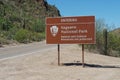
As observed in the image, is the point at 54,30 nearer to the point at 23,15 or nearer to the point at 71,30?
the point at 71,30

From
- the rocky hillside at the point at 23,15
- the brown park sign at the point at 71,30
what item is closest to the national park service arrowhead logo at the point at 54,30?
the brown park sign at the point at 71,30

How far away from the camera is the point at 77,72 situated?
16.8 meters

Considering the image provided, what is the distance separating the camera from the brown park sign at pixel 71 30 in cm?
1886

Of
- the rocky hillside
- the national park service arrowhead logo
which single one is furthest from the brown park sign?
the rocky hillside

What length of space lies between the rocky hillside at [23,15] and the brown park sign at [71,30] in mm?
23554

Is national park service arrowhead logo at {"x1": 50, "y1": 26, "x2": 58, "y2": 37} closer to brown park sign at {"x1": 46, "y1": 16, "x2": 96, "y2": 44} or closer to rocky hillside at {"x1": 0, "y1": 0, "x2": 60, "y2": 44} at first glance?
brown park sign at {"x1": 46, "y1": 16, "x2": 96, "y2": 44}

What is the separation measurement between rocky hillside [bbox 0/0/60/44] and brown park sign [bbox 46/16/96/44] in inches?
927

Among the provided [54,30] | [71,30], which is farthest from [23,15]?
[71,30]

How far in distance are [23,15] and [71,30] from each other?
79.6m

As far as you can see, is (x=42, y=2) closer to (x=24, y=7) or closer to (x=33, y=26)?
(x=24, y=7)

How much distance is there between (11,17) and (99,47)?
52038 mm

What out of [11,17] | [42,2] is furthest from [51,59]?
[42,2]

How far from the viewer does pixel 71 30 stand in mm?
19266

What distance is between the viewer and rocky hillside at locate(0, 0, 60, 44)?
67969mm
